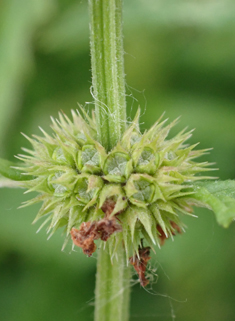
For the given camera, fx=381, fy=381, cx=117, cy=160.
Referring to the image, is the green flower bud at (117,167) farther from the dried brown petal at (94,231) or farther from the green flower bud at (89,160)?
the dried brown petal at (94,231)

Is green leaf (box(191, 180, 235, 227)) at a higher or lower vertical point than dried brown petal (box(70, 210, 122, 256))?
higher

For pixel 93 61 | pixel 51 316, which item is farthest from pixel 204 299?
pixel 93 61

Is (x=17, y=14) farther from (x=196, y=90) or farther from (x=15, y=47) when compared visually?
(x=196, y=90)

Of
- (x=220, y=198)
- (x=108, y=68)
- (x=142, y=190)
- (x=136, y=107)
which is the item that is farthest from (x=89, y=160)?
(x=136, y=107)

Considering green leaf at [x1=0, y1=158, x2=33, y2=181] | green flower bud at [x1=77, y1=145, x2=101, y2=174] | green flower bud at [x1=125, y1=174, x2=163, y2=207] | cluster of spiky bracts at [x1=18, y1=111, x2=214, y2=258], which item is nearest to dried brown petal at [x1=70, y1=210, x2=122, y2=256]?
cluster of spiky bracts at [x1=18, y1=111, x2=214, y2=258]

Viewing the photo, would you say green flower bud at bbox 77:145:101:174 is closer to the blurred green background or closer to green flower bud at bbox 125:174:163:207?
green flower bud at bbox 125:174:163:207

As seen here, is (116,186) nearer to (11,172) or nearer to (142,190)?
(142,190)
